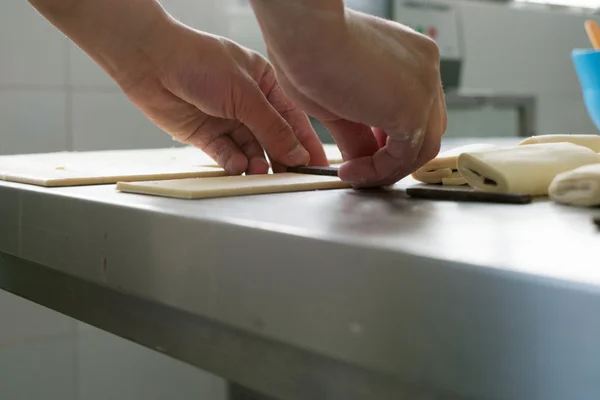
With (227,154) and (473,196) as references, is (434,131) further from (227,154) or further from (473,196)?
(227,154)

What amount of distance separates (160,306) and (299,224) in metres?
0.12

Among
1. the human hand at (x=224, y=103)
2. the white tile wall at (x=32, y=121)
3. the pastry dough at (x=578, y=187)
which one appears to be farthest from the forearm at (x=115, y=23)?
the white tile wall at (x=32, y=121)

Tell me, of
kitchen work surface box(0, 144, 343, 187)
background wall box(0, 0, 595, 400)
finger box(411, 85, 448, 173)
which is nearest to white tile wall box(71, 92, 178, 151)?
background wall box(0, 0, 595, 400)

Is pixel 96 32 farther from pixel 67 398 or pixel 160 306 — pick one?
pixel 67 398

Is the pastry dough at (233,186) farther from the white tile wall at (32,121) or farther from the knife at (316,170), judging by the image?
the white tile wall at (32,121)

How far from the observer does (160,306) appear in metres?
0.41

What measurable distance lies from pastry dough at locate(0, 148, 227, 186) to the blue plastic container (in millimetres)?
413

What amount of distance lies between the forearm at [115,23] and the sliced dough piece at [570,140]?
339 millimetres

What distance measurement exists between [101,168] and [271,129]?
0.18 metres

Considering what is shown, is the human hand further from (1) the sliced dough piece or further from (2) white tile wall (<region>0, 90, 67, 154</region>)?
(2) white tile wall (<region>0, 90, 67, 154</region>)

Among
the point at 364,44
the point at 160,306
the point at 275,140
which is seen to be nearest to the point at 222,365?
the point at 160,306

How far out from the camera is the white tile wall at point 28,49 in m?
1.32

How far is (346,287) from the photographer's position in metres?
0.28

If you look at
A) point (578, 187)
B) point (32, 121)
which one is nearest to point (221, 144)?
point (578, 187)
